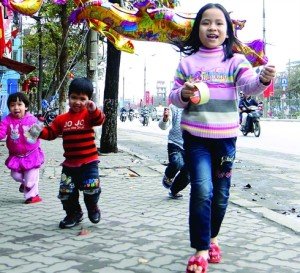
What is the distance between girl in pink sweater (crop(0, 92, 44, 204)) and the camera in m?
5.55

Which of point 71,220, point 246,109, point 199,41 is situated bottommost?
point 71,220

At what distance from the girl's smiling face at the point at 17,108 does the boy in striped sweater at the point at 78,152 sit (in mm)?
1257

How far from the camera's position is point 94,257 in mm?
3555

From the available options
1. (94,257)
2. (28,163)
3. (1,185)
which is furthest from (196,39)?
(1,185)

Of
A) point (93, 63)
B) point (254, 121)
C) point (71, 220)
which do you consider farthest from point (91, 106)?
point (254, 121)

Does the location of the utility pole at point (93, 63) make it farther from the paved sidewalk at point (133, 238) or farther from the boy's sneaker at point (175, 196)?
the boy's sneaker at point (175, 196)

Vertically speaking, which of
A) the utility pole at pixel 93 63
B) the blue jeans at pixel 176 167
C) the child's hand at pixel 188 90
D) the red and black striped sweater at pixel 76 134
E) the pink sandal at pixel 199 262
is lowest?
the pink sandal at pixel 199 262

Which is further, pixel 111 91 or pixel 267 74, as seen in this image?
pixel 111 91

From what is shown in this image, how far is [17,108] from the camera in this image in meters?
5.53

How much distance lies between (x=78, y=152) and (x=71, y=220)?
0.66 m

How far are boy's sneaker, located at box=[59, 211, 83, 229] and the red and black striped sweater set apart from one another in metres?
0.50

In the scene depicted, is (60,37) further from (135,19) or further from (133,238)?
(133,238)

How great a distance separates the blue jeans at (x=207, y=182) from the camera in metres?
3.14

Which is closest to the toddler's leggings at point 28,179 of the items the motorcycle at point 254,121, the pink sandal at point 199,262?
the pink sandal at point 199,262
